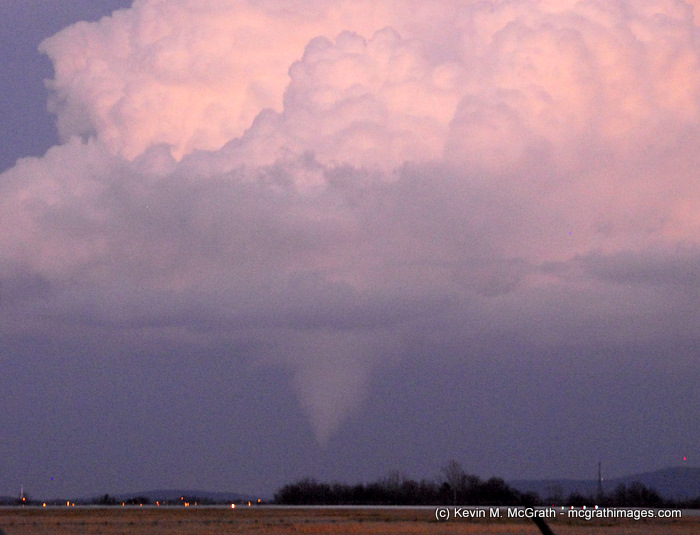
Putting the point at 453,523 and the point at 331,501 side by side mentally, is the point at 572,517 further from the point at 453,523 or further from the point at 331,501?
the point at 331,501

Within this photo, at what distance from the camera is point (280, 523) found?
6231cm

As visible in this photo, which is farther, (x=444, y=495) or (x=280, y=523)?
(x=444, y=495)

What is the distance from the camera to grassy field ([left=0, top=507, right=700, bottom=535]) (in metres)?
55.2

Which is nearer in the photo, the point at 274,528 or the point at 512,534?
the point at 512,534

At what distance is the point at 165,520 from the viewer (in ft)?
217

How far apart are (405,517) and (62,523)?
25.2 metres

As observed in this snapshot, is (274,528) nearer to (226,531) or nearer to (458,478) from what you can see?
(226,531)

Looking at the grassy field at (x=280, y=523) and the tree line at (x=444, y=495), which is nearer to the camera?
the grassy field at (x=280, y=523)

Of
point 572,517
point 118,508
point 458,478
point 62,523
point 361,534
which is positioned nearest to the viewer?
point 361,534

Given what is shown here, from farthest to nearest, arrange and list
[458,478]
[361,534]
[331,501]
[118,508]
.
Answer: [458,478], [331,501], [118,508], [361,534]

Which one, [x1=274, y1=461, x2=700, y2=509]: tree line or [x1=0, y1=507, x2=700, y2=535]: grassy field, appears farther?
[x1=274, y1=461, x2=700, y2=509]: tree line

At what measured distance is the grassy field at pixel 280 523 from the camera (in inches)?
2172

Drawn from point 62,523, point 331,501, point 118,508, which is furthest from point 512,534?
point 331,501

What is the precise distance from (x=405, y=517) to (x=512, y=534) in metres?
19.8
